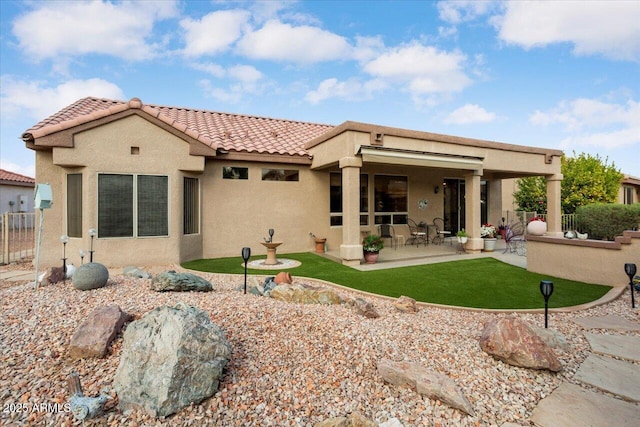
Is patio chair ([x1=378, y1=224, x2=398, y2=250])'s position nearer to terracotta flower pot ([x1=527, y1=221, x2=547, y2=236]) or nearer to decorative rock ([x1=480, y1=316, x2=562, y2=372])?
terracotta flower pot ([x1=527, y1=221, x2=547, y2=236])

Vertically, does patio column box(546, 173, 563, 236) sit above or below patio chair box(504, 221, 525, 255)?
above

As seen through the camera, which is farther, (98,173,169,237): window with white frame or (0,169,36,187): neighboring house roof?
(0,169,36,187): neighboring house roof

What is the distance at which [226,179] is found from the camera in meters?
11.0

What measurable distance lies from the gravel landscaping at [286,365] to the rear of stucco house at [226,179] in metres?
4.52

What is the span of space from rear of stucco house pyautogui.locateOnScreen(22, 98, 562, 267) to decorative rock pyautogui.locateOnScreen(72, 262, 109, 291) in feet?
13.6

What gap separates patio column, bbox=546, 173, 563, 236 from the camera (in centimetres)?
1388

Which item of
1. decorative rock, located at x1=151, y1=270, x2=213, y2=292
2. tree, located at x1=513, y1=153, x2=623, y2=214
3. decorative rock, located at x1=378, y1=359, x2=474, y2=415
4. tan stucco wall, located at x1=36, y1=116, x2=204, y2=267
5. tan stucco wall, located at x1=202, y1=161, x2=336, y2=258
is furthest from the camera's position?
tree, located at x1=513, y1=153, x2=623, y2=214

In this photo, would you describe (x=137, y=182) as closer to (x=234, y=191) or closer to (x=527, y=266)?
(x=234, y=191)

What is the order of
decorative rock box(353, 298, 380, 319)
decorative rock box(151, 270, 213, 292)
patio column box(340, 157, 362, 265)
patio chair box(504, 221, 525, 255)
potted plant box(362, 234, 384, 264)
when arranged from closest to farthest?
decorative rock box(353, 298, 380, 319), decorative rock box(151, 270, 213, 292), patio column box(340, 157, 362, 265), potted plant box(362, 234, 384, 264), patio chair box(504, 221, 525, 255)

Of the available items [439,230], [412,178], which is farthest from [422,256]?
[412,178]

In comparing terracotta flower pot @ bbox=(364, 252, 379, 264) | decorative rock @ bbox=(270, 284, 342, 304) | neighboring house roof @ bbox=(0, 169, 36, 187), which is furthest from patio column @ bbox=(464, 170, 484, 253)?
neighboring house roof @ bbox=(0, 169, 36, 187)

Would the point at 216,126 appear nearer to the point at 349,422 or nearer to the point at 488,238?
the point at 488,238

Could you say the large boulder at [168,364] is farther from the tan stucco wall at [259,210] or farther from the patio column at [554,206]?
the patio column at [554,206]

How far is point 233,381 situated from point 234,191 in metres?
8.81
